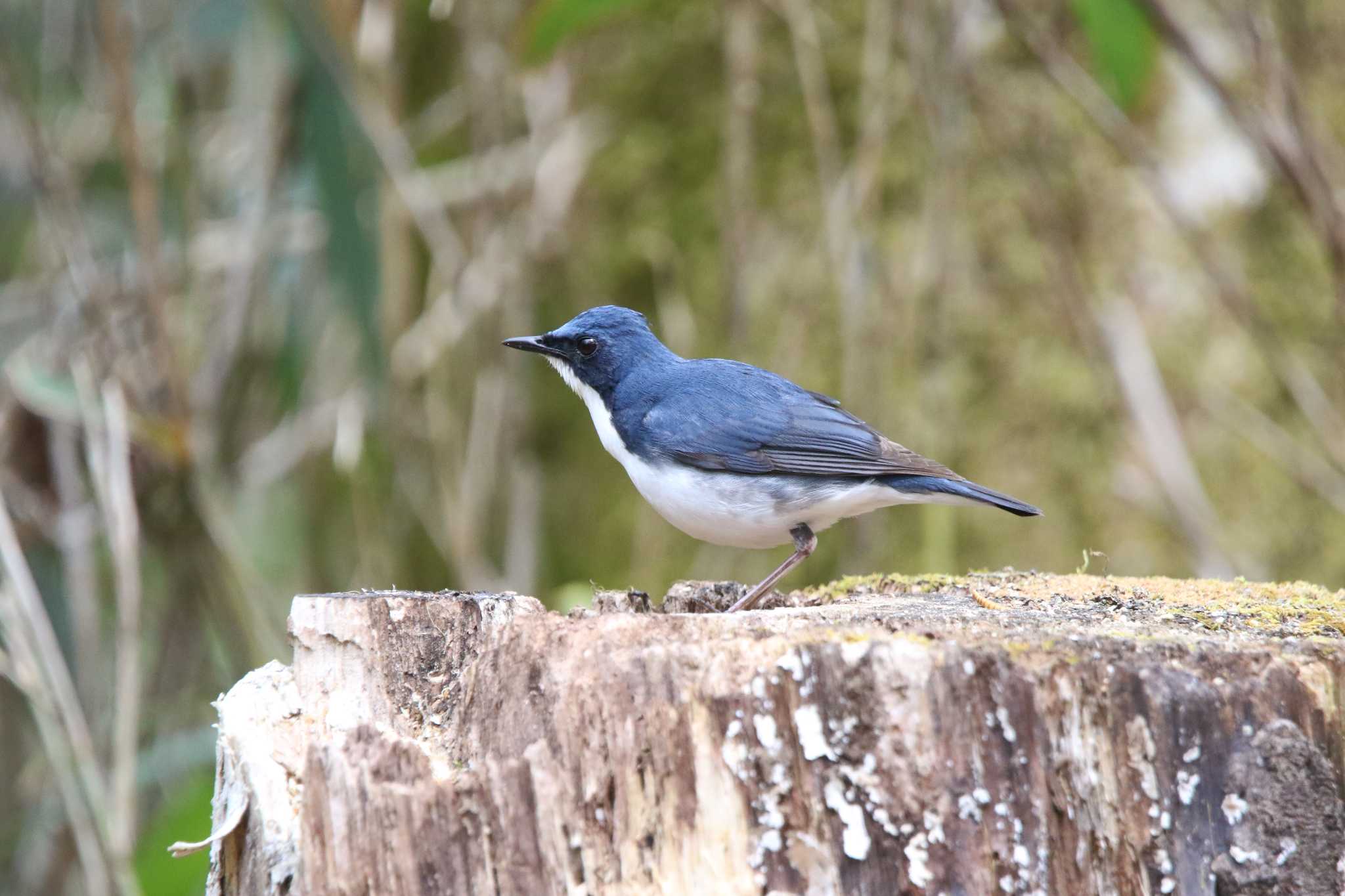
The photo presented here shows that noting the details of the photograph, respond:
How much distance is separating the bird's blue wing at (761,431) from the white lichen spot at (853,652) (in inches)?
64.5

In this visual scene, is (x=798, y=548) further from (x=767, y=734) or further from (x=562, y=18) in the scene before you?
(x=562, y=18)

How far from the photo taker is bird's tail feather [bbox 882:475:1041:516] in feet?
12.1

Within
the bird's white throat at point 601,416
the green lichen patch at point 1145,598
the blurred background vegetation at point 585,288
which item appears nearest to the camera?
the green lichen patch at point 1145,598

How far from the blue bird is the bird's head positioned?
0.14 metres

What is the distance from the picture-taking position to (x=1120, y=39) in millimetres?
4367

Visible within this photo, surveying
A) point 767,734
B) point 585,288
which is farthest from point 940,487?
point 585,288

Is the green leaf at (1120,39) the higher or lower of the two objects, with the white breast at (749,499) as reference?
higher

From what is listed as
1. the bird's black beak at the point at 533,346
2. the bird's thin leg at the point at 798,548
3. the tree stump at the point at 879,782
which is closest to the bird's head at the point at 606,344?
the bird's black beak at the point at 533,346

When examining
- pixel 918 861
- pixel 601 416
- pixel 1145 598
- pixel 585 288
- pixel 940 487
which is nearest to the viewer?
pixel 918 861

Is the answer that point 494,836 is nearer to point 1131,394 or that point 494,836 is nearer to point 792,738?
point 792,738

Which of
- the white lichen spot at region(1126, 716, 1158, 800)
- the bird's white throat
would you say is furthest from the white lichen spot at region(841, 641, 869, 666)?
the bird's white throat

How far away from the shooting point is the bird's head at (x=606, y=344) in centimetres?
415

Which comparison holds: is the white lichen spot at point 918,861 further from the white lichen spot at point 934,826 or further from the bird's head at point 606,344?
the bird's head at point 606,344

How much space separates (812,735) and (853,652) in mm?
150
